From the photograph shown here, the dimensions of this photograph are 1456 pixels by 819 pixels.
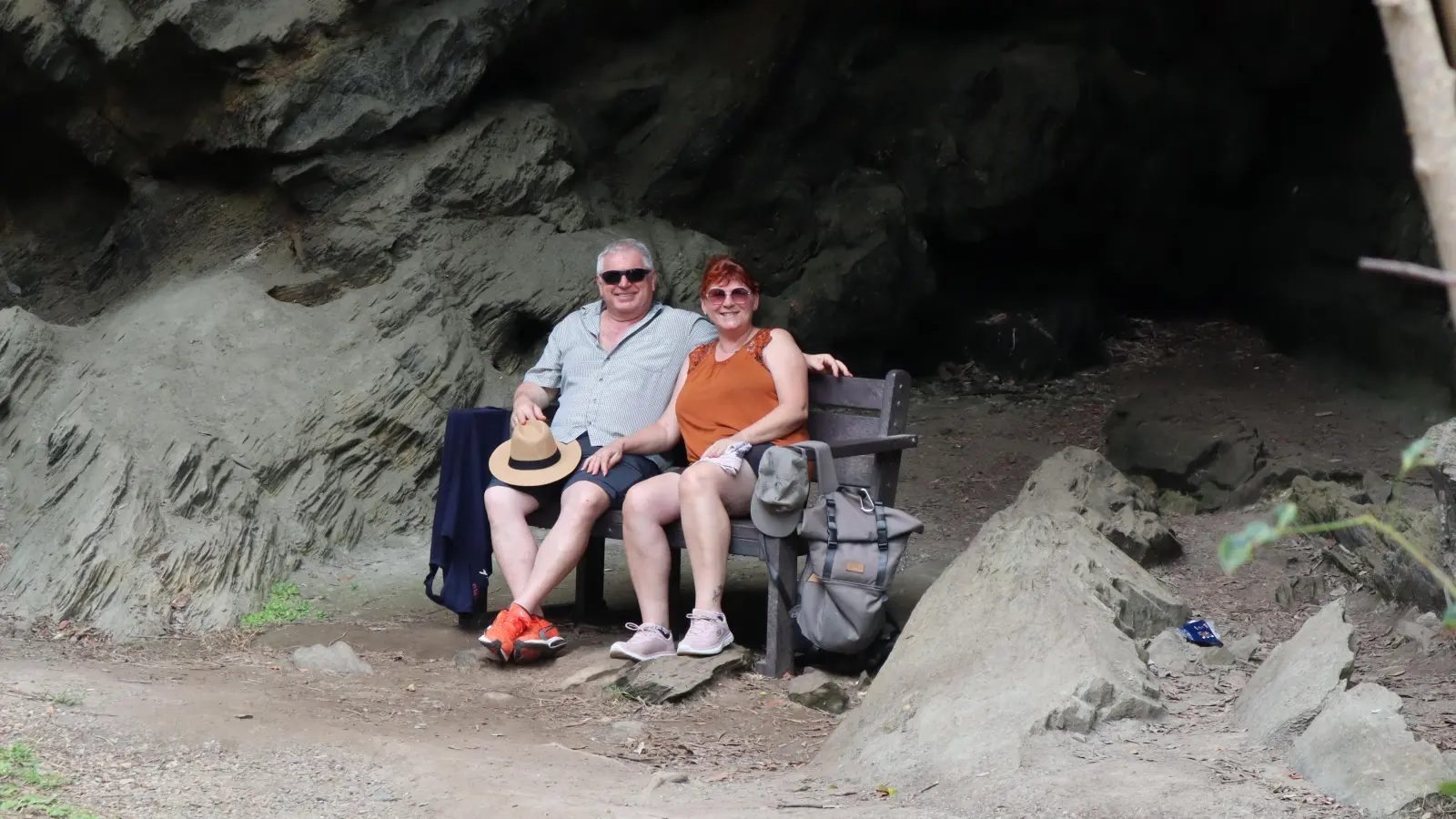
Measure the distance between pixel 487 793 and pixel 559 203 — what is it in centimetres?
464

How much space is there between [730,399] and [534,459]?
71 centimetres

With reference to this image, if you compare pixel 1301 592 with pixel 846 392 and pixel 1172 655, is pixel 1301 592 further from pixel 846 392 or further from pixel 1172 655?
pixel 846 392

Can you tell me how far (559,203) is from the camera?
723 centimetres

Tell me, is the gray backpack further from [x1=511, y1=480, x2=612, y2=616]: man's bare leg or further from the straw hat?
the straw hat

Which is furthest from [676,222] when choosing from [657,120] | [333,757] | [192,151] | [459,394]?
[333,757]

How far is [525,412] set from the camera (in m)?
4.95

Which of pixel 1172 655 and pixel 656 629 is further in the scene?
pixel 656 629

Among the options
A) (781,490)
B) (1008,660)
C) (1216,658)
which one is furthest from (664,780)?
(1216,658)

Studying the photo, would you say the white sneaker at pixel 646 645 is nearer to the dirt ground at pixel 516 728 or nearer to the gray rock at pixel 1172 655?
the dirt ground at pixel 516 728

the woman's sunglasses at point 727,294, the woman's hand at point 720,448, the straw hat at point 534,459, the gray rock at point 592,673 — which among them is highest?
the woman's sunglasses at point 727,294

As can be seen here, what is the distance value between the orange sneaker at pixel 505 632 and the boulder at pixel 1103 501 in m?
1.93

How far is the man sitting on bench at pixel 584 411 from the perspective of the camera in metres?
4.56

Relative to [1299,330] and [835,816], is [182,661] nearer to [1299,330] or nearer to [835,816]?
[835,816]

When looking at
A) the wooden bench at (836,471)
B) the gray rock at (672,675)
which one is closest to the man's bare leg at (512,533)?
the wooden bench at (836,471)
